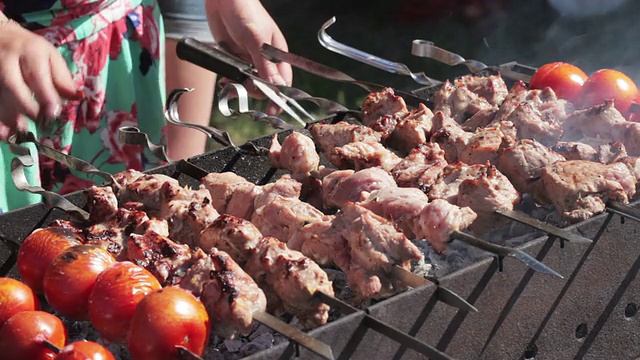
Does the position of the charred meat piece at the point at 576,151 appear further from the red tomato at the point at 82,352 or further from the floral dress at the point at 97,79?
the floral dress at the point at 97,79

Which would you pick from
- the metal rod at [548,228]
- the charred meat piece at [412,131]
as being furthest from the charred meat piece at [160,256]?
→ the charred meat piece at [412,131]

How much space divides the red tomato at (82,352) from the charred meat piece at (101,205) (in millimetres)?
701

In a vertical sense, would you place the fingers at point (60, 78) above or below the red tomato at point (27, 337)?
above

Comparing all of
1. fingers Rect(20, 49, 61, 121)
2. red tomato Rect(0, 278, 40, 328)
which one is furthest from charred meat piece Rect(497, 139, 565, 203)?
red tomato Rect(0, 278, 40, 328)

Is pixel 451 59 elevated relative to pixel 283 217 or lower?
elevated

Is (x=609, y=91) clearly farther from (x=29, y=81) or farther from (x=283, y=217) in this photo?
(x=29, y=81)

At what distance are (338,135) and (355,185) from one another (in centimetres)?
47

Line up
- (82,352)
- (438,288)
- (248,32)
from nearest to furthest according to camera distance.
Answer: (82,352), (438,288), (248,32)

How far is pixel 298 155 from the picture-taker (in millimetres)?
3006

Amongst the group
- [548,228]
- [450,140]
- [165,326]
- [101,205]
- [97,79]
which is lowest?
[97,79]

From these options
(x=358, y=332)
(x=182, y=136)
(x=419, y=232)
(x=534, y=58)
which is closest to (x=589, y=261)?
(x=419, y=232)

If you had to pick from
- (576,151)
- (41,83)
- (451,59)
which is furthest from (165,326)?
(451,59)

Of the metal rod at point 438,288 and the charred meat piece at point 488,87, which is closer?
the metal rod at point 438,288

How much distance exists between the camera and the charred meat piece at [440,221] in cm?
251
